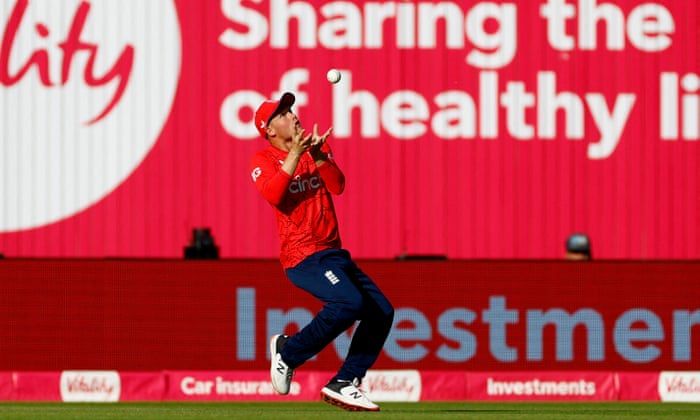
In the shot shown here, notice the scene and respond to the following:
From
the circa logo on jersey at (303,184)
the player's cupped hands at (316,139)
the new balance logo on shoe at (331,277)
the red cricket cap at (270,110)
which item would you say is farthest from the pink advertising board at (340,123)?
the player's cupped hands at (316,139)

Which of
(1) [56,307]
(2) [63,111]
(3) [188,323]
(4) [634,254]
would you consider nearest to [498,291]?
(3) [188,323]

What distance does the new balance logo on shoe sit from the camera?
29.9ft

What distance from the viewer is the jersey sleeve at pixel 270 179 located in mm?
8914

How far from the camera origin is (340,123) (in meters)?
20.0

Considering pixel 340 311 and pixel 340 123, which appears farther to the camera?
pixel 340 123

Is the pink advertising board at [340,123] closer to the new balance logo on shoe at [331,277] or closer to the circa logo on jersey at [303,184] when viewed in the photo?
the circa logo on jersey at [303,184]

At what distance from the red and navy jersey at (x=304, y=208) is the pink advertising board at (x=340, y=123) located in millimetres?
10405

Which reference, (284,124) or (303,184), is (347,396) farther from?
(284,124)

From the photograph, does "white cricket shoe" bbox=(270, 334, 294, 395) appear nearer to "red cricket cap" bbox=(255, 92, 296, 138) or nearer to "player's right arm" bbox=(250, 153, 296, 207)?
"player's right arm" bbox=(250, 153, 296, 207)

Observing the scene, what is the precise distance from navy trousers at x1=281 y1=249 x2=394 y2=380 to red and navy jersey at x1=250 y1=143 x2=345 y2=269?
0.07 metres

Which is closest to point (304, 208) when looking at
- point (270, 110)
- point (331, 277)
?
point (331, 277)

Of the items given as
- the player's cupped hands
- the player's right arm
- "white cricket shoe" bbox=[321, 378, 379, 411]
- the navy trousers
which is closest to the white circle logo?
the player's right arm

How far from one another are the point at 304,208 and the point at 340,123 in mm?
10787

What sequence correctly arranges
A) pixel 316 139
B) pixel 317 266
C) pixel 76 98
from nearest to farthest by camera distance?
pixel 316 139 → pixel 317 266 → pixel 76 98
